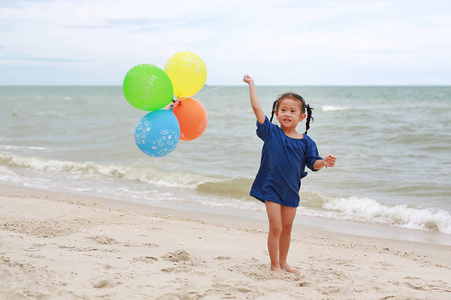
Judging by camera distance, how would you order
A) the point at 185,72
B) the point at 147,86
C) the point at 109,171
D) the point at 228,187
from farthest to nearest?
the point at 109,171
the point at 228,187
the point at 185,72
the point at 147,86

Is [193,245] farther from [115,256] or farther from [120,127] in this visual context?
[120,127]

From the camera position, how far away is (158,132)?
4242 millimetres

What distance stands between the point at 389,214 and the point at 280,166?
14.8 feet

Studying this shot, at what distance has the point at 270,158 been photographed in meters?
3.94

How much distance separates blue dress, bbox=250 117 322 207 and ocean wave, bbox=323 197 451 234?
13.5 ft

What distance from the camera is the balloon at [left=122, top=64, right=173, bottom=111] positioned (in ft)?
14.0

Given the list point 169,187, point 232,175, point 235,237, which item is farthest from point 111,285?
point 232,175

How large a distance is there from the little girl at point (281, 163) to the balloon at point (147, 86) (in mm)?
792

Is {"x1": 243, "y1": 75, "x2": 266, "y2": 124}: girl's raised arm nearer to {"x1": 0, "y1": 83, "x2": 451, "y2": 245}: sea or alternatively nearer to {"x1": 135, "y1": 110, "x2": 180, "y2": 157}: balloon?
{"x1": 0, "y1": 83, "x2": 451, "y2": 245}: sea

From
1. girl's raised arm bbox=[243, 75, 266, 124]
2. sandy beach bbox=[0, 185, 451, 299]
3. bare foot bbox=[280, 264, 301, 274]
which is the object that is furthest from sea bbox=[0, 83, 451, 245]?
bare foot bbox=[280, 264, 301, 274]

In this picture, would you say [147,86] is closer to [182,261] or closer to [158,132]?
[158,132]

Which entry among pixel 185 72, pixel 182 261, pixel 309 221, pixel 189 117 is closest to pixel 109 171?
pixel 309 221

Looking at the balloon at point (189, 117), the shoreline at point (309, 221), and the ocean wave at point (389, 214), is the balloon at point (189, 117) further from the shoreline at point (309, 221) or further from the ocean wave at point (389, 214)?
the ocean wave at point (389, 214)

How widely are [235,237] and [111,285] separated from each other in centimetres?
243
